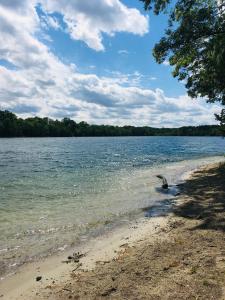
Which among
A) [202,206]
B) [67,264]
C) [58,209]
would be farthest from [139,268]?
[58,209]

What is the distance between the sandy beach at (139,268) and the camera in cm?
714

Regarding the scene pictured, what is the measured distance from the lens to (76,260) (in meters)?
9.73

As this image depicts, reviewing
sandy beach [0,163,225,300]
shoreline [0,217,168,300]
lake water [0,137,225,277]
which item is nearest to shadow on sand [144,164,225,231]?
sandy beach [0,163,225,300]

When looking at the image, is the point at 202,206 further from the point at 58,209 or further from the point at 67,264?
the point at 67,264

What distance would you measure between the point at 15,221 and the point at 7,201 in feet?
14.7

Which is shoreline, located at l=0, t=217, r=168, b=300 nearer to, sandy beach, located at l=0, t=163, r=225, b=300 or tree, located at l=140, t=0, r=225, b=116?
sandy beach, located at l=0, t=163, r=225, b=300

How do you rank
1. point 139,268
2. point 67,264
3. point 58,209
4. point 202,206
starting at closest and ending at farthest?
point 139,268
point 67,264
point 202,206
point 58,209

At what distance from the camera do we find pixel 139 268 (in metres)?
8.39

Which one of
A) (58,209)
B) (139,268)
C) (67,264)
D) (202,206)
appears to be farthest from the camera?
(58,209)

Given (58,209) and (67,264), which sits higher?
(67,264)

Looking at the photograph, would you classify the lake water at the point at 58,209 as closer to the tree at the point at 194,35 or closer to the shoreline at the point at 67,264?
the shoreline at the point at 67,264

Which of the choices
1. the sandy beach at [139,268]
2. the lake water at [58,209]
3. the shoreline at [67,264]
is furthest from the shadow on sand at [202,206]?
the shoreline at [67,264]

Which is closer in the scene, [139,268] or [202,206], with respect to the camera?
[139,268]

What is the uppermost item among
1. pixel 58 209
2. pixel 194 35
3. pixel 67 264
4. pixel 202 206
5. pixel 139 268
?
pixel 194 35
